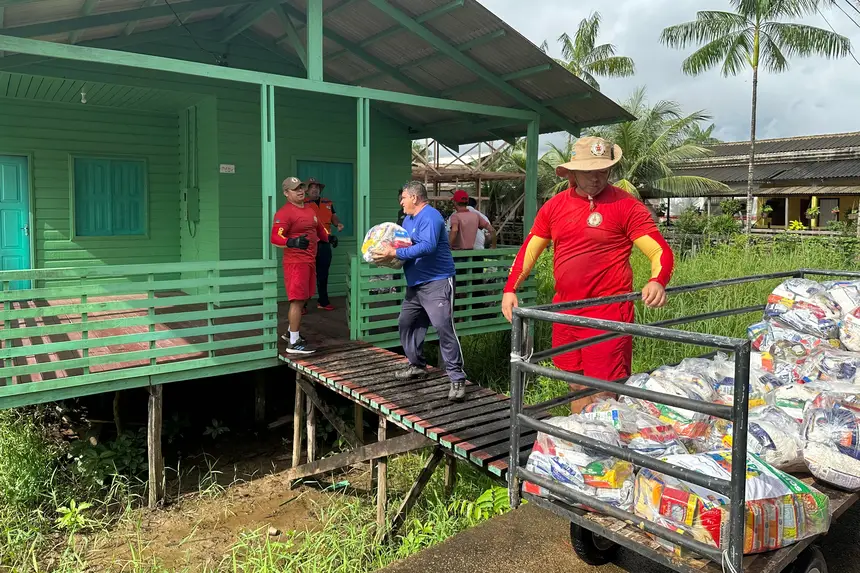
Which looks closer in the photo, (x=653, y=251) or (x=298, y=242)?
(x=653, y=251)

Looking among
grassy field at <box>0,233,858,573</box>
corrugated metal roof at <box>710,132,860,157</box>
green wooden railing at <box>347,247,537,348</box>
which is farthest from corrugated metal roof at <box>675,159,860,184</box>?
green wooden railing at <box>347,247,537,348</box>

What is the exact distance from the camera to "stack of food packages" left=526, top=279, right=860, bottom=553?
2340 mm

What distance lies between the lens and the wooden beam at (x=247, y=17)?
23.6 ft

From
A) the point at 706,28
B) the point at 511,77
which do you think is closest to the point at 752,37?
the point at 706,28

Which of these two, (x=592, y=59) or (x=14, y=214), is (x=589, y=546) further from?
(x=592, y=59)

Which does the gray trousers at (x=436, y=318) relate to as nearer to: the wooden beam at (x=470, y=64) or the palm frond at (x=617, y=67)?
the wooden beam at (x=470, y=64)

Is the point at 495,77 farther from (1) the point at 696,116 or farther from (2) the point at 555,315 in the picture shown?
(1) the point at 696,116

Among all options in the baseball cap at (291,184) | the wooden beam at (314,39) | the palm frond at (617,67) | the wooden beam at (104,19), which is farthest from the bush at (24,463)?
the palm frond at (617,67)

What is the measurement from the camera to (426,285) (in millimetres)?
4988

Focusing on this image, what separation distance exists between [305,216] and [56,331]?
7.66 feet

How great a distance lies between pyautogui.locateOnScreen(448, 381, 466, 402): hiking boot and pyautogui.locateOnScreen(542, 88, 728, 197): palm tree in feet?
63.0

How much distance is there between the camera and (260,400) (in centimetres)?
782

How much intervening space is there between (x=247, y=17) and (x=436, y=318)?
495 cm

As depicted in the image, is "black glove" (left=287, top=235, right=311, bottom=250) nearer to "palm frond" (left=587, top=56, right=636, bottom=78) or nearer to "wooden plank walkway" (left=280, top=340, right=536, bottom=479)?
"wooden plank walkway" (left=280, top=340, right=536, bottom=479)
